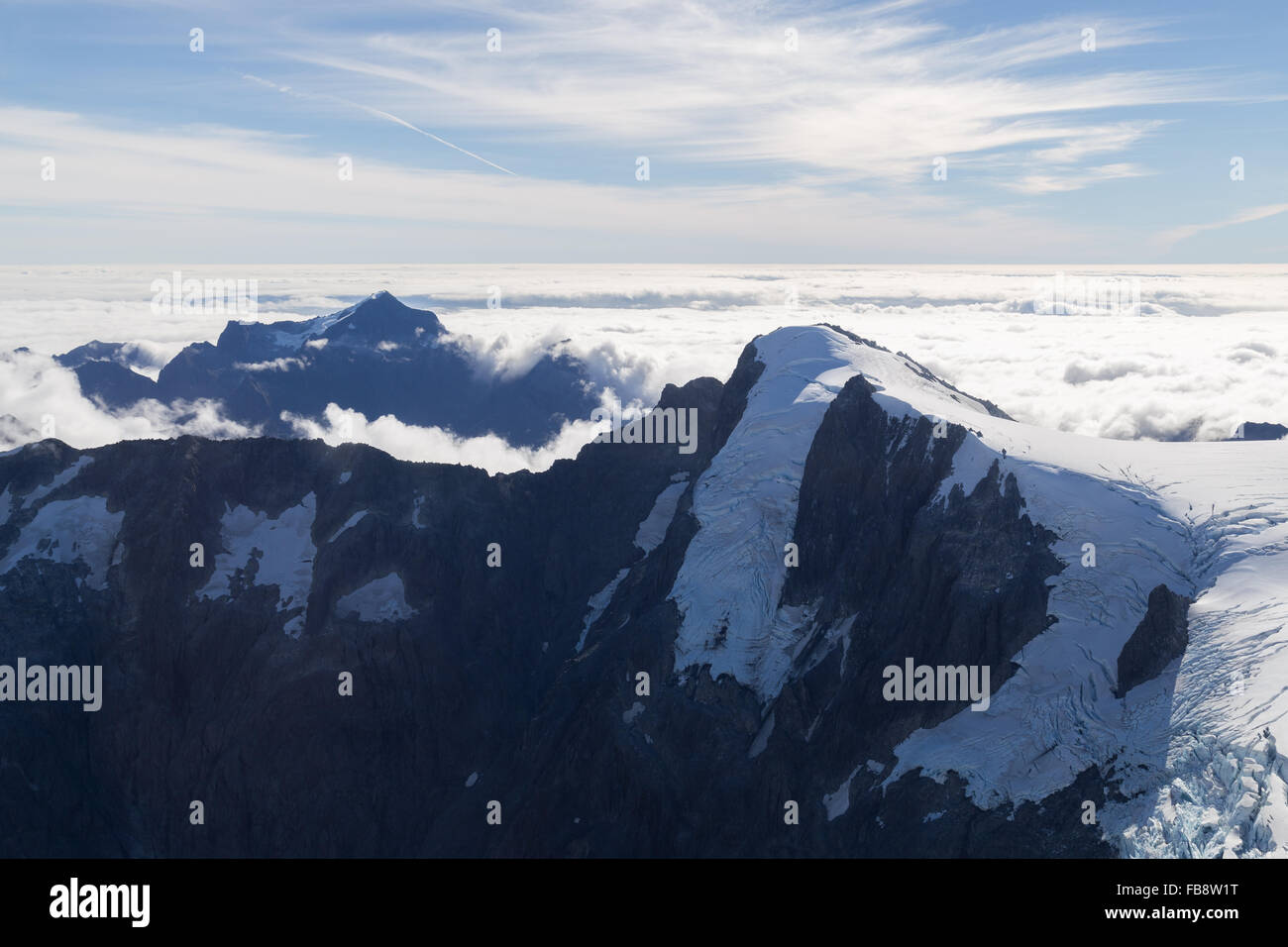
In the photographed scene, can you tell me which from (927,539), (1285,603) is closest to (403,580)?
(927,539)

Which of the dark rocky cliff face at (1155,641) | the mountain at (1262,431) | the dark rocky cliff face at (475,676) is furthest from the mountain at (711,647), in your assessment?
the mountain at (1262,431)

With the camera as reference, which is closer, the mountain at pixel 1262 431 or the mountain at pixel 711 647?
the mountain at pixel 711 647

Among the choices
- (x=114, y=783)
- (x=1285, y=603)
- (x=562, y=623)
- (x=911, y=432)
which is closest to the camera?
(x=1285, y=603)

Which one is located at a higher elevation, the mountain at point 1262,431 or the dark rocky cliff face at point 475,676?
the mountain at point 1262,431

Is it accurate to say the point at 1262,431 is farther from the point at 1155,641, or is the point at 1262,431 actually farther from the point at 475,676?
the point at 475,676

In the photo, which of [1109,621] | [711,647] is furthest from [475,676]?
[1109,621]

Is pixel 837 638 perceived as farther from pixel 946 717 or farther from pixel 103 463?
pixel 103 463

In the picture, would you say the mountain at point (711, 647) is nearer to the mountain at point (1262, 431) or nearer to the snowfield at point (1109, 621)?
the snowfield at point (1109, 621)
